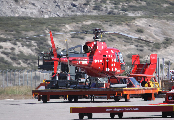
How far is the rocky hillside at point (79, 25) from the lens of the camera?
74.2 metres

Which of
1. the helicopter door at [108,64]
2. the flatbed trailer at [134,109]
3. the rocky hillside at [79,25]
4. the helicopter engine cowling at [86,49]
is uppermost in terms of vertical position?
the rocky hillside at [79,25]

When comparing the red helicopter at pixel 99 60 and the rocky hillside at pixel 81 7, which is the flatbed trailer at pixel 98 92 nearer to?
the red helicopter at pixel 99 60

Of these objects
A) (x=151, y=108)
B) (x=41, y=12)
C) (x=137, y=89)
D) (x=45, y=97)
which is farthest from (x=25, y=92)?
(x=41, y=12)

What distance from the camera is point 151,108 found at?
1482 centimetres

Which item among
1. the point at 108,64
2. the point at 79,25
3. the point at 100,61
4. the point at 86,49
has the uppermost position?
the point at 79,25

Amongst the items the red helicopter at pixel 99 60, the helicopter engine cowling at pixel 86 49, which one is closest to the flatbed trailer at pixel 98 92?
the red helicopter at pixel 99 60

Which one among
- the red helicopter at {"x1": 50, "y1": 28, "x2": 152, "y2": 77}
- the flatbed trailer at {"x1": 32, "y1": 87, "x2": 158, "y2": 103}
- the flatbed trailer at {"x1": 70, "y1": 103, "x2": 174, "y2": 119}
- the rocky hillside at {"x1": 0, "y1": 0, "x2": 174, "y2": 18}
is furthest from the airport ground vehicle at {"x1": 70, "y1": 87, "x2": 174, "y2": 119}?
the rocky hillside at {"x1": 0, "y1": 0, "x2": 174, "y2": 18}

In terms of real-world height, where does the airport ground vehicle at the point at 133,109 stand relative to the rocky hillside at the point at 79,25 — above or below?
below

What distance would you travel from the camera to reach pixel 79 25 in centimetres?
9294

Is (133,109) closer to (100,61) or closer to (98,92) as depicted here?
(98,92)

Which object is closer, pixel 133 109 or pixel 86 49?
pixel 133 109

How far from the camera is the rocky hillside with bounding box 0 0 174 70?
74.2 meters

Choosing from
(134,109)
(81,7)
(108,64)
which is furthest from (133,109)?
(81,7)

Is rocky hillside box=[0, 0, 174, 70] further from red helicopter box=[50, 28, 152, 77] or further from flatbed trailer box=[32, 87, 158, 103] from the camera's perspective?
flatbed trailer box=[32, 87, 158, 103]
